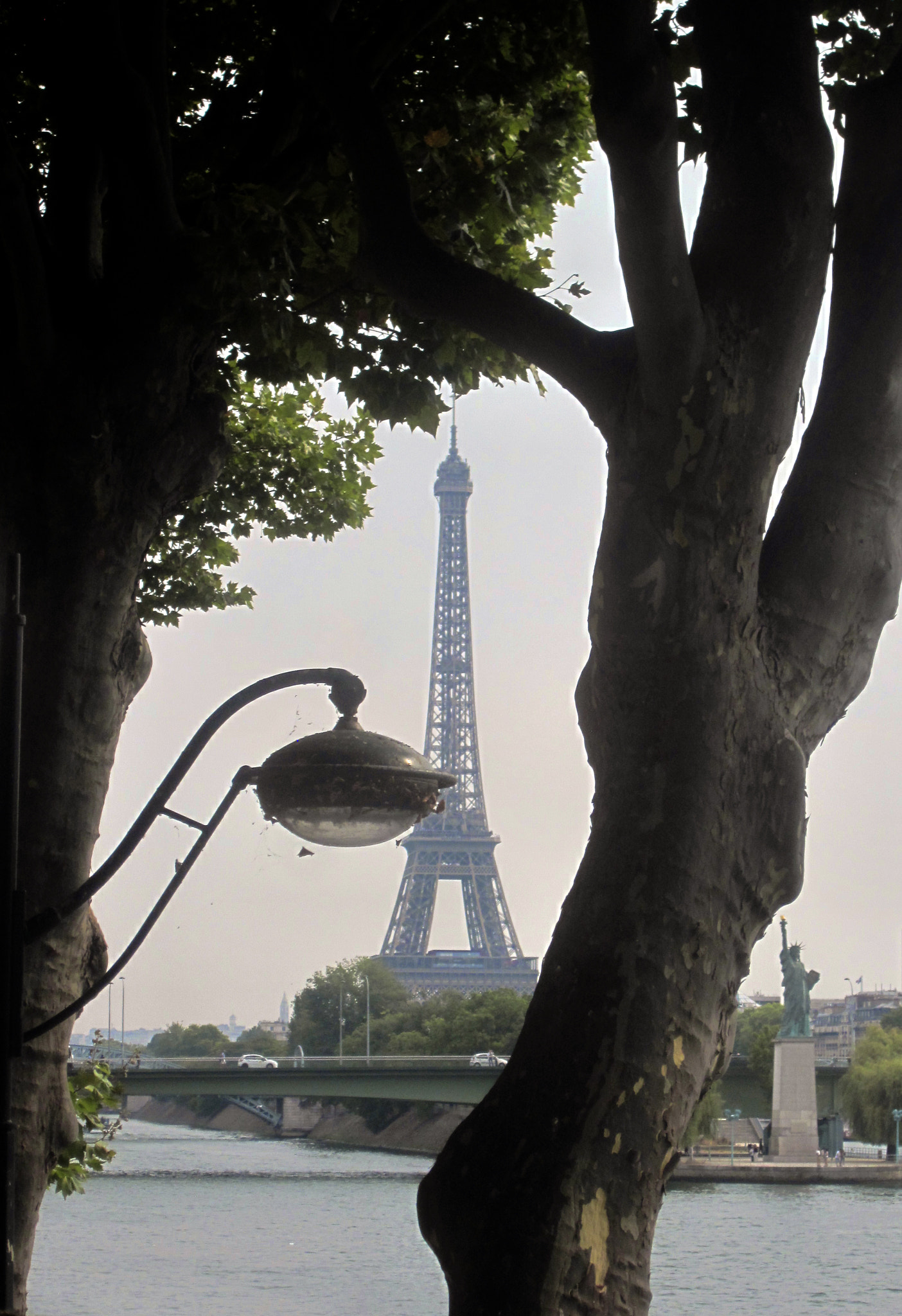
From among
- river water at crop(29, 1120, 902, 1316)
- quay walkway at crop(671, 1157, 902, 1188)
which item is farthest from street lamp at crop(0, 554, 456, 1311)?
quay walkway at crop(671, 1157, 902, 1188)

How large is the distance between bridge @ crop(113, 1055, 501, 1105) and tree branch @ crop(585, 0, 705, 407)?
43.4 m

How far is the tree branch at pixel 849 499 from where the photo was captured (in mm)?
3646

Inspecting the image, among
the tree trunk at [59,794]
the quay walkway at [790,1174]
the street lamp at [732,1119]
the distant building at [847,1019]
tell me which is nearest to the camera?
the tree trunk at [59,794]

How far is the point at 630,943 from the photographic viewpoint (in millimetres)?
3242

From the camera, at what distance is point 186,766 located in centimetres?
420

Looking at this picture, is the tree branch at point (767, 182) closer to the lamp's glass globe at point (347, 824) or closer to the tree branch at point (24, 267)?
the lamp's glass globe at point (347, 824)

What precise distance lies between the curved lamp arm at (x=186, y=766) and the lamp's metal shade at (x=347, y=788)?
217mm

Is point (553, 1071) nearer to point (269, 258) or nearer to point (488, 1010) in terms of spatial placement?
point (269, 258)

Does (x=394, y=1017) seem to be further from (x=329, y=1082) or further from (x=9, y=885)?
(x=9, y=885)

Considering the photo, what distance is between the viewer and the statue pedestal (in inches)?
1924

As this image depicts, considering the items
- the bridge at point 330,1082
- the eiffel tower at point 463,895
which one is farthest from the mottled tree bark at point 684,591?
the eiffel tower at point 463,895

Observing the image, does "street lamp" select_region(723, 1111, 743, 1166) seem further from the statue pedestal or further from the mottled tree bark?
the mottled tree bark

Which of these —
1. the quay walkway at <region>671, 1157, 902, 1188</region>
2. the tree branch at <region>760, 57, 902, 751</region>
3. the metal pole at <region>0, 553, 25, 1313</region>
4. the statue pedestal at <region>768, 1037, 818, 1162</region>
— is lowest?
the quay walkway at <region>671, 1157, 902, 1188</region>

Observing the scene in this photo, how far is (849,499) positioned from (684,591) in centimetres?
57
